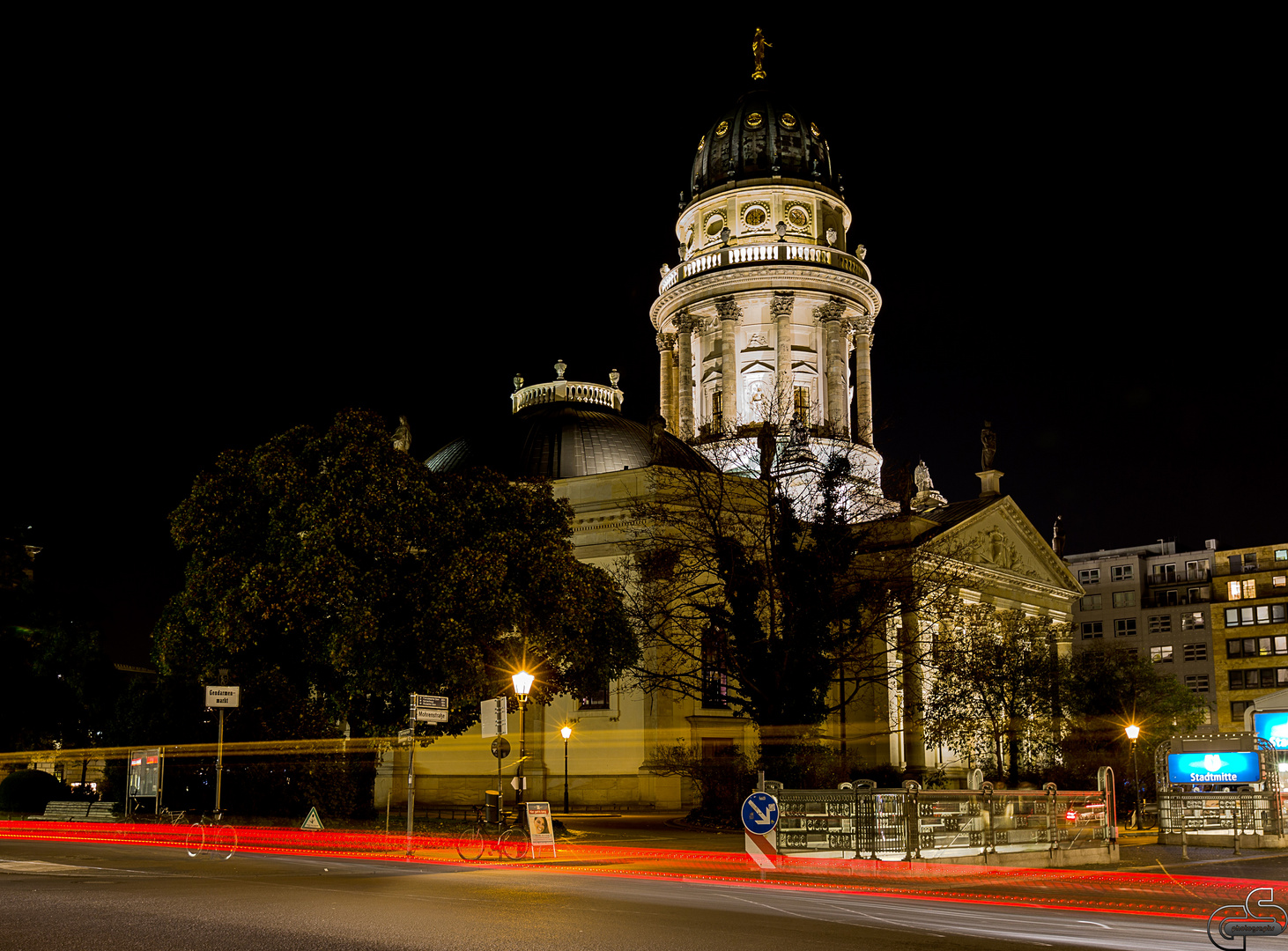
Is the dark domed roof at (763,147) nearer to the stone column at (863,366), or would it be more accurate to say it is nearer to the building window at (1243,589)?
the stone column at (863,366)

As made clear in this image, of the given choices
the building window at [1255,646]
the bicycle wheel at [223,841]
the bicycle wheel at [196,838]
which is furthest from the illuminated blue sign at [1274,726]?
the building window at [1255,646]

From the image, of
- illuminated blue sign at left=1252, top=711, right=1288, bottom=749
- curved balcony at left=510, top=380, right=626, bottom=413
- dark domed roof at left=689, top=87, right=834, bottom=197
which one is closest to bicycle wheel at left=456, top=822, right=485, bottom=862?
illuminated blue sign at left=1252, top=711, right=1288, bottom=749

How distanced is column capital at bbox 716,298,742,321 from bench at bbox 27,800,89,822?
47.3 metres

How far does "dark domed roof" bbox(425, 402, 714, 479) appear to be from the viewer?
2507 inches

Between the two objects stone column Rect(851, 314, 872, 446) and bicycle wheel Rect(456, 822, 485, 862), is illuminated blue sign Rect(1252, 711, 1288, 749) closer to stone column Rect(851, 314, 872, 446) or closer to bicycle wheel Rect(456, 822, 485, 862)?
bicycle wheel Rect(456, 822, 485, 862)

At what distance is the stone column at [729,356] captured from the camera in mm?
75062

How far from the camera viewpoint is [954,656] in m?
51.1

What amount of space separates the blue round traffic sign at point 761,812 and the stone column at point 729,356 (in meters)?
52.6

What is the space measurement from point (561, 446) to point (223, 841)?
37.4m

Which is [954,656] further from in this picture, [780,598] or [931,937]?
[931,937]

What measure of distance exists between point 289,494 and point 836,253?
47898mm

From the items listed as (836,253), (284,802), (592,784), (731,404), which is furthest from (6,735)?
(836,253)

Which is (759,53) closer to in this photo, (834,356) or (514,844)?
(834,356)

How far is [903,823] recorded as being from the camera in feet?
76.7
